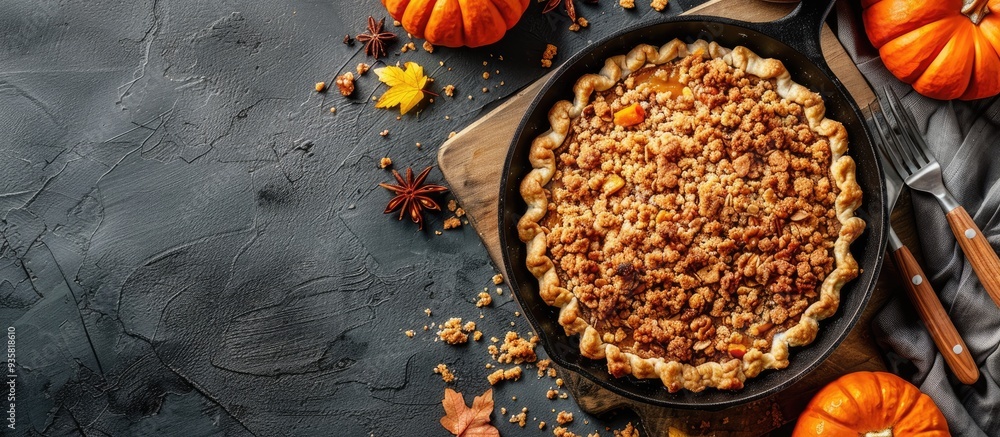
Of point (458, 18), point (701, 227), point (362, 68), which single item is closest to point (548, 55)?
point (458, 18)

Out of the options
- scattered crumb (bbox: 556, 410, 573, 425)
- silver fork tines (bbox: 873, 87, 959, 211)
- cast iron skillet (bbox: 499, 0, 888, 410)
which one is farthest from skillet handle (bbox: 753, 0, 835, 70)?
scattered crumb (bbox: 556, 410, 573, 425)

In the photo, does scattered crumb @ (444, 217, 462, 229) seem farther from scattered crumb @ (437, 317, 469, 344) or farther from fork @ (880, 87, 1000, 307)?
fork @ (880, 87, 1000, 307)

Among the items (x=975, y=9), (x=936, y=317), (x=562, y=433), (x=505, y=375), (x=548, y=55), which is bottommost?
(x=562, y=433)

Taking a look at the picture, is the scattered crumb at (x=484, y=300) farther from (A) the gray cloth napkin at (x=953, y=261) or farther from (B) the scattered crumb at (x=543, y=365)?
(A) the gray cloth napkin at (x=953, y=261)

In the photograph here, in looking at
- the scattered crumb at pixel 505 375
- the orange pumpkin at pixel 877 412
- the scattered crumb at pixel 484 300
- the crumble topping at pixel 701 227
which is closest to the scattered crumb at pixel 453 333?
the scattered crumb at pixel 484 300

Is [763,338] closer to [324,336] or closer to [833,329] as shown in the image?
[833,329]

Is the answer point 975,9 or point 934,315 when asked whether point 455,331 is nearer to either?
point 934,315
